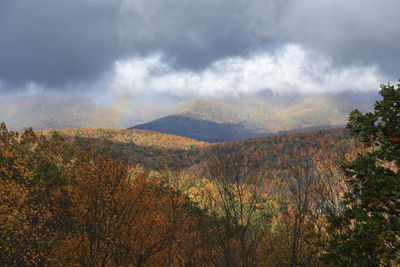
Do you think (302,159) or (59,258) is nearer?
(302,159)

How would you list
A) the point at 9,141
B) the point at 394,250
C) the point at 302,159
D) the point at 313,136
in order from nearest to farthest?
the point at 394,250 → the point at 302,159 → the point at 9,141 → the point at 313,136

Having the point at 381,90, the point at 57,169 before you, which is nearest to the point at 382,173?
the point at 381,90

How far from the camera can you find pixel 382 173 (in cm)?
690

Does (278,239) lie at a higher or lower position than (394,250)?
lower

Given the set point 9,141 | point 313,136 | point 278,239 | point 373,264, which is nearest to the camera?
point 373,264

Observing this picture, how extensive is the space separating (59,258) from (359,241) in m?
22.6

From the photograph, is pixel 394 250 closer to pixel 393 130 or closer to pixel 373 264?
pixel 373 264

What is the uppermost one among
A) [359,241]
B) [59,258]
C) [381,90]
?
[381,90]

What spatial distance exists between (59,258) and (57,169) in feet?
49.4

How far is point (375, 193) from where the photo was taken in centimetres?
658

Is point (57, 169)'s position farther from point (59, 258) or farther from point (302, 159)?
point (302, 159)

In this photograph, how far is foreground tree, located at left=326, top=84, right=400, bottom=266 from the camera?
20.9 ft

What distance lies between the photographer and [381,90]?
23.0 ft

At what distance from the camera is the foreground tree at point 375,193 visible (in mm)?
6355
